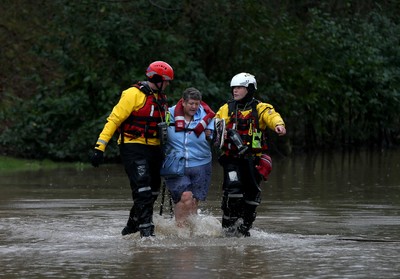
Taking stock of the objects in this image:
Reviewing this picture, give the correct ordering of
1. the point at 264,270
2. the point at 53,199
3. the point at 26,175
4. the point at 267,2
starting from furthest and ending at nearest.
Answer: the point at 267,2 < the point at 26,175 < the point at 53,199 < the point at 264,270

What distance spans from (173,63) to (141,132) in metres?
15.5

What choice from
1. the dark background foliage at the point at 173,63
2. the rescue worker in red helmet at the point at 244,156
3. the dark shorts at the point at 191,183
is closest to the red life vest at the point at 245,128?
the rescue worker in red helmet at the point at 244,156

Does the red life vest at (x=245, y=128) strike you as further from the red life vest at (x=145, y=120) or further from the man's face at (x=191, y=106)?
the red life vest at (x=145, y=120)

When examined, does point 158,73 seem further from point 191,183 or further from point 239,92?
point 191,183

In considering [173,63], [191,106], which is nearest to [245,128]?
[191,106]

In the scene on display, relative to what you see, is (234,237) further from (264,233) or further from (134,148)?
(134,148)

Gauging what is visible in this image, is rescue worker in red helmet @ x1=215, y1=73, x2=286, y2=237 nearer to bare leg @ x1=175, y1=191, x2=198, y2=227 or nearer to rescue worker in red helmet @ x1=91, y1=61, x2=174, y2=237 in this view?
bare leg @ x1=175, y1=191, x2=198, y2=227

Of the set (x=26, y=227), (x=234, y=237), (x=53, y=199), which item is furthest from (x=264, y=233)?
(x=53, y=199)

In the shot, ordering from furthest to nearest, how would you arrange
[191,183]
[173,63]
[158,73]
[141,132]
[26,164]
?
[173,63], [26,164], [191,183], [158,73], [141,132]

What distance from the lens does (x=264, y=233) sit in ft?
42.7

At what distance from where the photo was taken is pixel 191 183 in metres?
→ 12.6

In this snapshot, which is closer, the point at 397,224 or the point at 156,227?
the point at 156,227

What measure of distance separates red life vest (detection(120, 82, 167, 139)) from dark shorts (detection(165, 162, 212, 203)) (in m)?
0.52

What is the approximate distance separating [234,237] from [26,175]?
10.4 m
